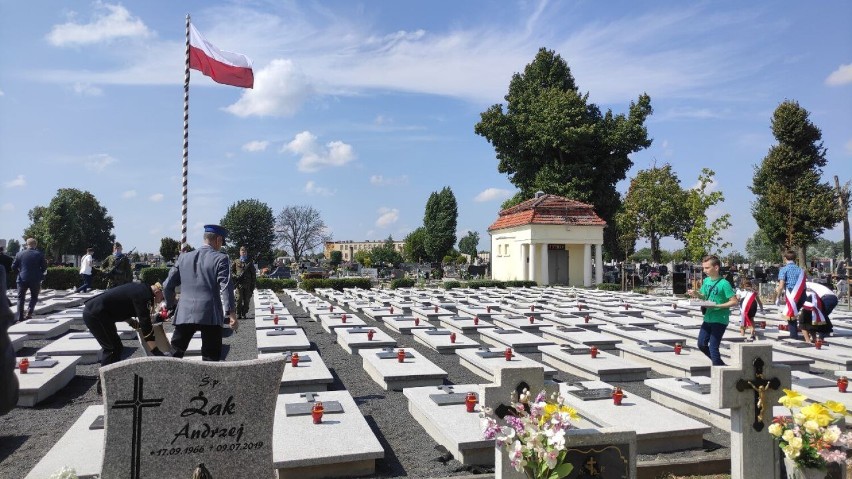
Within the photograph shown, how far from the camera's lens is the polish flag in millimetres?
15133

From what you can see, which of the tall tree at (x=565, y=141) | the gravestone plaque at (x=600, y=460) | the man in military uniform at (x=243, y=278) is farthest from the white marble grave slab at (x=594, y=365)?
the tall tree at (x=565, y=141)

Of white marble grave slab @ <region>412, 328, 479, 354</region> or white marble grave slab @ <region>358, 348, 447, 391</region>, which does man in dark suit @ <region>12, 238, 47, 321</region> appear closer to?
white marble grave slab @ <region>412, 328, 479, 354</region>

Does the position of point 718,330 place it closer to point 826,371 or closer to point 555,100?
point 826,371

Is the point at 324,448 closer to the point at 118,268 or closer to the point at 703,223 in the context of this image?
the point at 118,268

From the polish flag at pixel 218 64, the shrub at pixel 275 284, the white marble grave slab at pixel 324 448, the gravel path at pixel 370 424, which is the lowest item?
the gravel path at pixel 370 424

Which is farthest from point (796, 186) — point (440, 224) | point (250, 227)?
point (250, 227)

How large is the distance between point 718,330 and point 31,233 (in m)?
86.0

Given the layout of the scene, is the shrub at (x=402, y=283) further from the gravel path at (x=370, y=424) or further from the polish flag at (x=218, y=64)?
the gravel path at (x=370, y=424)

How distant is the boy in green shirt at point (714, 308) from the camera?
27.9 feet

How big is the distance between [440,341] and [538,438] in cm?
828

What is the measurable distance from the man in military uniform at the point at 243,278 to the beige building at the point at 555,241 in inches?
826

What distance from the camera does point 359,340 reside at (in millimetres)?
11789

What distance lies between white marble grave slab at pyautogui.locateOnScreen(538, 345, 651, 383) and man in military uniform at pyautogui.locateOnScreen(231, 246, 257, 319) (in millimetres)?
8640

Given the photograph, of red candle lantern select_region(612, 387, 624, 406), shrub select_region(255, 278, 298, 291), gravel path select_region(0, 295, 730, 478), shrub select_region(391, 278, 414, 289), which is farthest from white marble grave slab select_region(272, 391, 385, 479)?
shrub select_region(391, 278, 414, 289)
